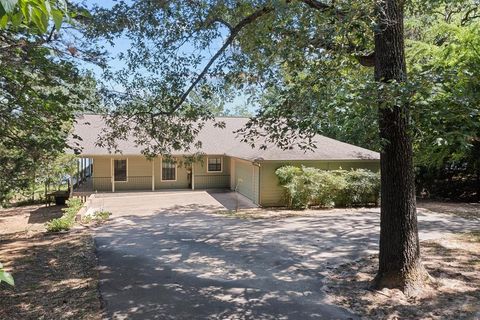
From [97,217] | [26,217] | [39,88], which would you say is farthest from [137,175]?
[39,88]

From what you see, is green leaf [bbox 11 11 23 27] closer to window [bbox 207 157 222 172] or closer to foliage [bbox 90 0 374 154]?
foliage [bbox 90 0 374 154]

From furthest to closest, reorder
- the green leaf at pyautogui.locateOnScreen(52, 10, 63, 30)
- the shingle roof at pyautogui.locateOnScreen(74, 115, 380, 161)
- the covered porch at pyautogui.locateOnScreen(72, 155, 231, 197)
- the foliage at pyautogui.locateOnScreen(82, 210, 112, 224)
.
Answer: the covered porch at pyautogui.locateOnScreen(72, 155, 231, 197), the shingle roof at pyautogui.locateOnScreen(74, 115, 380, 161), the foliage at pyautogui.locateOnScreen(82, 210, 112, 224), the green leaf at pyautogui.locateOnScreen(52, 10, 63, 30)

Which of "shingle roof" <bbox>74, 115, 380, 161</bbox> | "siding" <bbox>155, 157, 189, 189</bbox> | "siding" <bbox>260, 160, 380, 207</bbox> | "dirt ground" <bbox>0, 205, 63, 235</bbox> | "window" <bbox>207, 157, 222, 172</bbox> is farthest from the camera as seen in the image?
"window" <bbox>207, 157, 222, 172</bbox>

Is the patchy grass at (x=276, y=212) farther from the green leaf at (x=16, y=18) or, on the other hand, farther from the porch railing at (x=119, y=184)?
the green leaf at (x=16, y=18)

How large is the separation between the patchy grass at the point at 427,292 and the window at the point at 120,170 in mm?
17012

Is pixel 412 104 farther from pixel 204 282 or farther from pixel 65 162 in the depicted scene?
pixel 65 162

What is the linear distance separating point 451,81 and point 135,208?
14.9 m

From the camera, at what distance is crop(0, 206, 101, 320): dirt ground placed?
249 inches

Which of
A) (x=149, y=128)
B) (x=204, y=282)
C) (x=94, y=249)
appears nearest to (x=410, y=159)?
(x=204, y=282)

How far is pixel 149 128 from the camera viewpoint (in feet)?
32.1

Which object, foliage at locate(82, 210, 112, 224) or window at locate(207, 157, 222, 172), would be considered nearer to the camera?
foliage at locate(82, 210, 112, 224)

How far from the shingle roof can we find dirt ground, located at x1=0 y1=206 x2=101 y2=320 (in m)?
5.06

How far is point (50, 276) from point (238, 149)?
14.7m

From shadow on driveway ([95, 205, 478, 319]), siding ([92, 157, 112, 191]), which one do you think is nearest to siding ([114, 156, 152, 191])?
siding ([92, 157, 112, 191])
